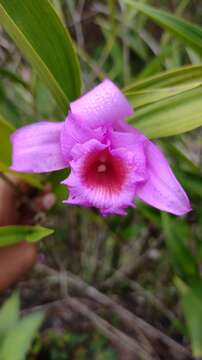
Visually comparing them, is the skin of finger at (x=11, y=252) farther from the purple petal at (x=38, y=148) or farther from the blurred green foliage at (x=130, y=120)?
the purple petal at (x=38, y=148)

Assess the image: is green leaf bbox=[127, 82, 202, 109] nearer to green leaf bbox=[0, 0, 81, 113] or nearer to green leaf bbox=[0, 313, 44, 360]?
green leaf bbox=[0, 0, 81, 113]

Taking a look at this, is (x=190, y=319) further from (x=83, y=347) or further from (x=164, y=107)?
(x=83, y=347)

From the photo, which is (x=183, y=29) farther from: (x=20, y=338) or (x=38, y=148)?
(x=20, y=338)

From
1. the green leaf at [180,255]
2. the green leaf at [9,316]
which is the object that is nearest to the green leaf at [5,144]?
the green leaf at [180,255]

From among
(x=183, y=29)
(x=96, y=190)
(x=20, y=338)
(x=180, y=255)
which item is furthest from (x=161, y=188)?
(x=20, y=338)

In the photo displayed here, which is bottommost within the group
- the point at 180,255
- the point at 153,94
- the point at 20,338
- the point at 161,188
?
the point at 20,338
